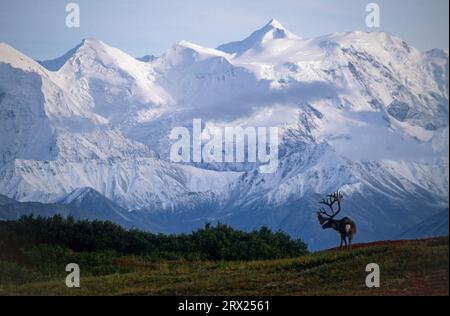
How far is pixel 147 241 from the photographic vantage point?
234 feet

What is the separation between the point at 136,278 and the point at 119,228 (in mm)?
23252

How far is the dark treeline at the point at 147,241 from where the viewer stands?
216 ft

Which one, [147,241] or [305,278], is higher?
[147,241]

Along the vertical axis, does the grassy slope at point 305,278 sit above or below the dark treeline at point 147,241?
below

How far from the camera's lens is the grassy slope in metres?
44.2

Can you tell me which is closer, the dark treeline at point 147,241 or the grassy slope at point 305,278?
the grassy slope at point 305,278

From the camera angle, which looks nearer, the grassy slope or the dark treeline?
the grassy slope

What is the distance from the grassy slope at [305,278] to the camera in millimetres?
44156

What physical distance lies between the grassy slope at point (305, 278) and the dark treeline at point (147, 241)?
12415 millimetres

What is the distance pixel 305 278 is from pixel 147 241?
2597 cm

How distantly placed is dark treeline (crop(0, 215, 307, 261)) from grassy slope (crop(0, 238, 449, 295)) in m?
12.4

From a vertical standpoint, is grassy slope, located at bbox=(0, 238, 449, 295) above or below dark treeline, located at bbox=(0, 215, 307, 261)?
below

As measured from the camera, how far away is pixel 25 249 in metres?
61.6
